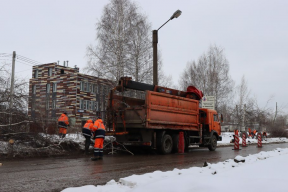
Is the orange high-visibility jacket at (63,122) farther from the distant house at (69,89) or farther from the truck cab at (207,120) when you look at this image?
the distant house at (69,89)

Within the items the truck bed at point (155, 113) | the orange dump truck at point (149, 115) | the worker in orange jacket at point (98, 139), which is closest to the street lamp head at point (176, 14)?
the orange dump truck at point (149, 115)

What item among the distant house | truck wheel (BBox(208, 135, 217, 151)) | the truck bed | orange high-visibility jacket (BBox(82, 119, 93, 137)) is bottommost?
truck wheel (BBox(208, 135, 217, 151))

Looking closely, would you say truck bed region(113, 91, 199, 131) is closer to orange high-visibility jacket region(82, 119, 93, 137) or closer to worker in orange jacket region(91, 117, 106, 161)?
orange high-visibility jacket region(82, 119, 93, 137)

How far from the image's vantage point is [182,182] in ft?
A: 15.5

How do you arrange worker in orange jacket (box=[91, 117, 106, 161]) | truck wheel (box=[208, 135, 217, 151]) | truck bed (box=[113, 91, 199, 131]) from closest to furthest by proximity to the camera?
worker in orange jacket (box=[91, 117, 106, 161]), truck bed (box=[113, 91, 199, 131]), truck wheel (box=[208, 135, 217, 151])

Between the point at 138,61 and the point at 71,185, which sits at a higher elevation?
the point at 138,61

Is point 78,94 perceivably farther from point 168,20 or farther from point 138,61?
point 168,20

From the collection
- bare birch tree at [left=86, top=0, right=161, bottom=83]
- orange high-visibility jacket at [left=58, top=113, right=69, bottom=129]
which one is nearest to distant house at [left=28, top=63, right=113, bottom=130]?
bare birch tree at [left=86, top=0, right=161, bottom=83]

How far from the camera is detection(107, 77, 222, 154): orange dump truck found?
39.0 feet

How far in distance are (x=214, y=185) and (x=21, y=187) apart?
3.41m

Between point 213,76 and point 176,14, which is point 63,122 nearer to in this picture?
point 176,14

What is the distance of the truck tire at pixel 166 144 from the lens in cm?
1266

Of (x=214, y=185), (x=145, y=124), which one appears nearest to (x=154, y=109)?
(x=145, y=124)

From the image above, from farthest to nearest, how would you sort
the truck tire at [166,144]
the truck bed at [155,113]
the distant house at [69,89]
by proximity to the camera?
the distant house at [69,89] → the truck tire at [166,144] → the truck bed at [155,113]
